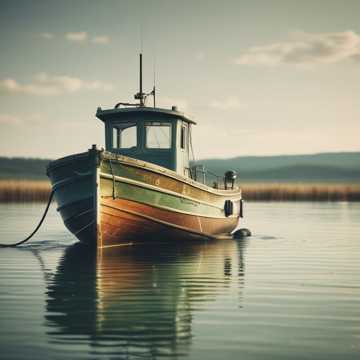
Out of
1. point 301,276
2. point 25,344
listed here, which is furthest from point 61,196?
point 25,344

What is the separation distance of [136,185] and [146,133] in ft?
8.03

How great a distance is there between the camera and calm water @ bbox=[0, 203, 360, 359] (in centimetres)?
660

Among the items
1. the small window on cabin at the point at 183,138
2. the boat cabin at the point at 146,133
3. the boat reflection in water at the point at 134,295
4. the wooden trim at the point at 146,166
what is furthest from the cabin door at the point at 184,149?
the boat reflection in water at the point at 134,295

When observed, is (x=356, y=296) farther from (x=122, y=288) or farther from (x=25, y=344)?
(x=25, y=344)

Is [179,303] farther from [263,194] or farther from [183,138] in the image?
[263,194]

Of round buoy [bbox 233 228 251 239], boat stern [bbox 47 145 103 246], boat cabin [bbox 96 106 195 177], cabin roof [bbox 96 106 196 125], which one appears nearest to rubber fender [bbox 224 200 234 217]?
round buoy [bbox 233 228 251 239]

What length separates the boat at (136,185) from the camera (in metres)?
15.5

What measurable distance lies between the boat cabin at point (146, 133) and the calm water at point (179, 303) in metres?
2.64

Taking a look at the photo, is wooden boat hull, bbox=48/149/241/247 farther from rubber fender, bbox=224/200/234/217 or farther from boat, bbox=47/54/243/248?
rubber fender, bbox=224/200/234/217

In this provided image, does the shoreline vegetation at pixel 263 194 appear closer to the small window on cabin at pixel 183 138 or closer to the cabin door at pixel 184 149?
the cabin door at pixel 184 149

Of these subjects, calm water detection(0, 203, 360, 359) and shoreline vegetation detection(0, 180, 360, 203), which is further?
shoreline vegetation detection(0, 180, 360, 203)

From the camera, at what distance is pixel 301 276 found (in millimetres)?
12031

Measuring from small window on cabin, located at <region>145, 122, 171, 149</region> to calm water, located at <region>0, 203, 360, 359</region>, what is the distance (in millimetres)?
2937

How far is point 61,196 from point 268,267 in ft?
20.0
